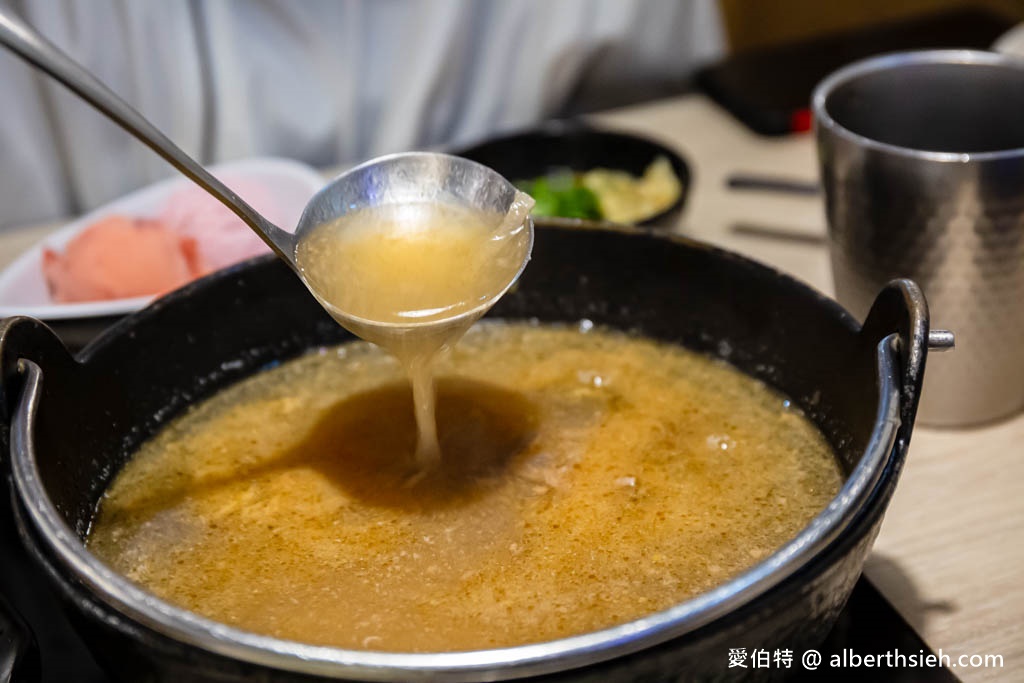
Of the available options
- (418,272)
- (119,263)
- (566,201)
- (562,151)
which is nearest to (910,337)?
(418,272)

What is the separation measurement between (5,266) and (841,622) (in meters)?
1.59

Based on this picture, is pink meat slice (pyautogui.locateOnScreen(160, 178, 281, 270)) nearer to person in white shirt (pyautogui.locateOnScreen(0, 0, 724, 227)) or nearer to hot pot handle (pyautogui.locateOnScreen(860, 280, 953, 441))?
person in white shirt (pyautogui.locateOnScreen(0, 0, 724, 227))

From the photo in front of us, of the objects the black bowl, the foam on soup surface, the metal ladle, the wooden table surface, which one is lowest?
the wooden table surface

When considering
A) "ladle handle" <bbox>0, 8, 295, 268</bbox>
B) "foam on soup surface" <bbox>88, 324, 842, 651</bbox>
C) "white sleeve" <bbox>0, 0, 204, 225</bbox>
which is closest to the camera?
"ladle handle" <bbox>0, 8, 295, 268</bbox>

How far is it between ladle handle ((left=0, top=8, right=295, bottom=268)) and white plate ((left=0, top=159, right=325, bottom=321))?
47cm

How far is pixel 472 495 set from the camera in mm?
985

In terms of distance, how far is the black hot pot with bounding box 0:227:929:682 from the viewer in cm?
62

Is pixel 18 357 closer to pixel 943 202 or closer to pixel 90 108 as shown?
pixel 943 202

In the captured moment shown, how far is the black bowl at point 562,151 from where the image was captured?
189 centimetres

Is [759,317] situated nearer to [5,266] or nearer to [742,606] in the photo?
[742,606]

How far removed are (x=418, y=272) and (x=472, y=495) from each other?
0.81 ft

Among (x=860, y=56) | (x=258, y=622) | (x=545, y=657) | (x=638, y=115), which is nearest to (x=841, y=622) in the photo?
Answer: (x=545, y=657)

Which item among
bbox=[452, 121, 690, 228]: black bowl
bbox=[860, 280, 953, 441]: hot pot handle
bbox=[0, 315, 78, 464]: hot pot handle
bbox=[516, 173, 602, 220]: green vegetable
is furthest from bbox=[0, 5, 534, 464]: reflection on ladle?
bbox=[452, 121, 690, 228]: black bowl

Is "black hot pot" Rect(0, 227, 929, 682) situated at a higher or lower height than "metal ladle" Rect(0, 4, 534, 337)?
lower
